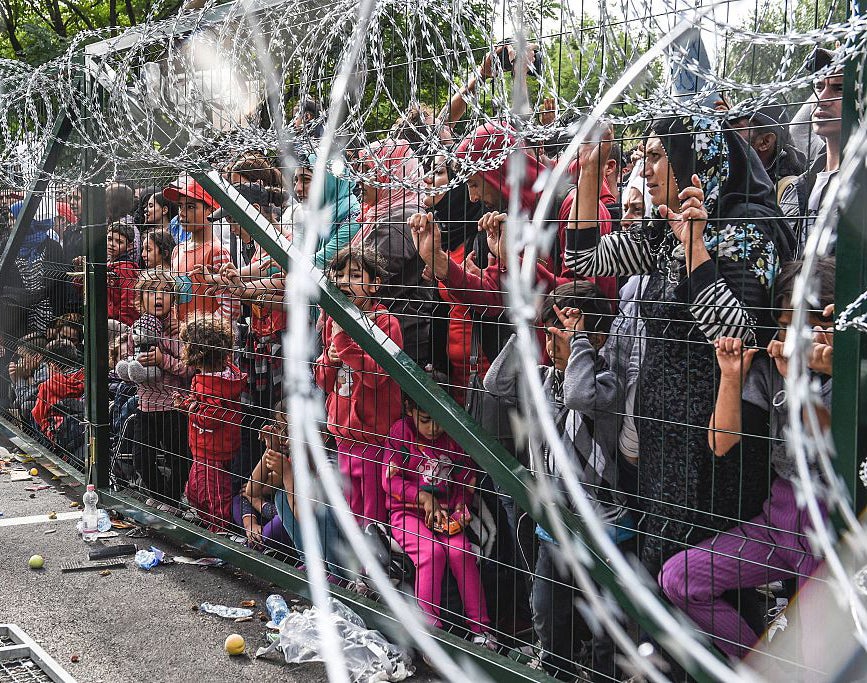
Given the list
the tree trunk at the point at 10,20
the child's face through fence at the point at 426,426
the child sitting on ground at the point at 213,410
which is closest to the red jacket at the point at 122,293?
the child sitting on ground at the point at 213,410

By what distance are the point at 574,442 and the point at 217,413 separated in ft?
8.22

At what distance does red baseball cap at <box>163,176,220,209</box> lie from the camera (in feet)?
18.6

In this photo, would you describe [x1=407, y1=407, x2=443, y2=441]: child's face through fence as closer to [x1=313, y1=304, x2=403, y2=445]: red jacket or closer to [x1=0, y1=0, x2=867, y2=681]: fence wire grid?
[x1=0, y1=0, x2=867, y2=681]: fence wire grid

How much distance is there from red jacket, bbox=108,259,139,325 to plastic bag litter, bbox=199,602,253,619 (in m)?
2.40

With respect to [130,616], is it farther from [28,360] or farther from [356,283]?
[28,360]

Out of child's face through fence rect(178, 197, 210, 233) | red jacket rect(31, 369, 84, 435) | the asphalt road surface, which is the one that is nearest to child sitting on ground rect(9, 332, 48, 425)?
red jacket rect(31, 369, 84, 435)

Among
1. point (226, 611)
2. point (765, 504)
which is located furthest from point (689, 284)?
point (226, 611)

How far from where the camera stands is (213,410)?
5.62 meters

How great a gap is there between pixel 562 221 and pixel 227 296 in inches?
93.8

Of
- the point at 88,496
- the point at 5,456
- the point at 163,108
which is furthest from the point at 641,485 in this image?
the point at 5,456

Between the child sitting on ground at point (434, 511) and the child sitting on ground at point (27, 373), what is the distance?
188 inches

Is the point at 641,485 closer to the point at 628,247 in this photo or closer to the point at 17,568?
the point at 628,247

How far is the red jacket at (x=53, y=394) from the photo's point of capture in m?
7.64

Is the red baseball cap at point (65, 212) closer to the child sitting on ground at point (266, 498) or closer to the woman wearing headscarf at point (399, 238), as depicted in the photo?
the child sitting on ground at point (266, 498)
